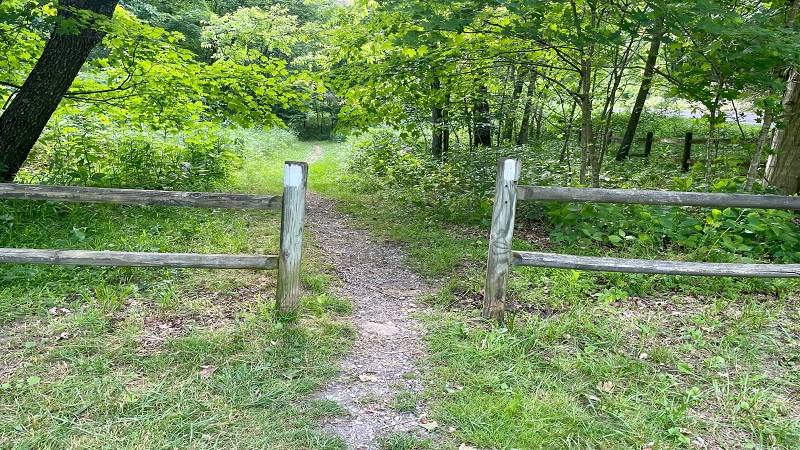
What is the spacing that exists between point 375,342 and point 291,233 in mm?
1117

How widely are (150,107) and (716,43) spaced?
7857mm

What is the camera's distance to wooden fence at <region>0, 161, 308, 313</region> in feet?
11.8

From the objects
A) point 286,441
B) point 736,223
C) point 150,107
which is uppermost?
point 150,107

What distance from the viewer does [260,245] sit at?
19.2ft

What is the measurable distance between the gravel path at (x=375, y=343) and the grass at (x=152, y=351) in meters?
0.14

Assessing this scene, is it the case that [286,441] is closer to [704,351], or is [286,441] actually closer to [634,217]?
[704,351]

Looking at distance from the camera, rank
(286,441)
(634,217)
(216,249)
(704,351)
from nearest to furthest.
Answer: (286,441) < (704,351) < (216,249) < (634,217)

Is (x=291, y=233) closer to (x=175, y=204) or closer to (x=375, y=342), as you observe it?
(x=175, y=204)

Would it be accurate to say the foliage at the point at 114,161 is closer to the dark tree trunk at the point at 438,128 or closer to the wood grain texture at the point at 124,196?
the wood grain texture at the point at 124,196

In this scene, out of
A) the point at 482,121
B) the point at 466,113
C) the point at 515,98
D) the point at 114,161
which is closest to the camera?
the point at 114,161

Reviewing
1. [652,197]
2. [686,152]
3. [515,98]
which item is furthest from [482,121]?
[652,197]

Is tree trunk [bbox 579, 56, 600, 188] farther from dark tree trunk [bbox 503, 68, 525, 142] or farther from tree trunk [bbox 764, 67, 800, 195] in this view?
dark tree trunk [bbox 503, 68, 525, 142]

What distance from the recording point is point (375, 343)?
3848mm

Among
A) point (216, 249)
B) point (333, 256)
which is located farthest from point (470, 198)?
point (216, 249)
